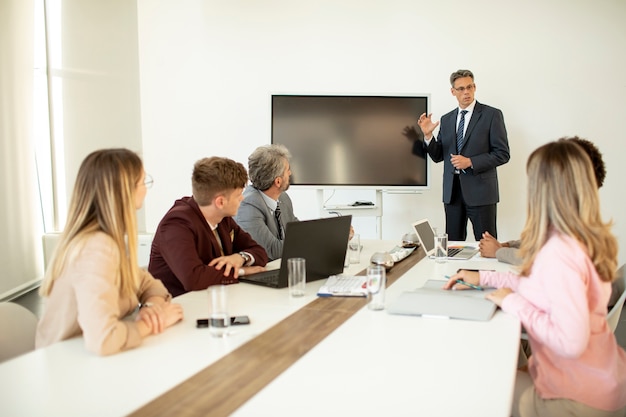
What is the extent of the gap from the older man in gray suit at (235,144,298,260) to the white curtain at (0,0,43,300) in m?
2.88

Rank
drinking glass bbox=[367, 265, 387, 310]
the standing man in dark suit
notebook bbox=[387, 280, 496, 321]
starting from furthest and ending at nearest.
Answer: the standing man in dark suit
drinking glass bbox=[367, 265, 387, 310]
notebook bbox=[387, 280, 496, 321]

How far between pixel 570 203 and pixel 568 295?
0.27m

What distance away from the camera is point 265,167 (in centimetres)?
311

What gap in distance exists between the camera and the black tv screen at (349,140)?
4805 mm

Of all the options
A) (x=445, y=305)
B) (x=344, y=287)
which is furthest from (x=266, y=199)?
(x=445, y=305)

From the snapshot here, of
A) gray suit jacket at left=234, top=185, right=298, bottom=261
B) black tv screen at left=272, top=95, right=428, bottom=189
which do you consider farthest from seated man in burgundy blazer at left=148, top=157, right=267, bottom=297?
black tv screen at left=272, top=95, right=428, bottom=189

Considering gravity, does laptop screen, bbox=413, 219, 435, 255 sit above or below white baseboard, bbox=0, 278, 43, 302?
above

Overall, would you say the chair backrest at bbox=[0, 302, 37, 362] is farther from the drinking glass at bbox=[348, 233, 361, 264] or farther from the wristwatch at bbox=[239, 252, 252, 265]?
the drinking glass at bbox=[348, 233, 361, 264]

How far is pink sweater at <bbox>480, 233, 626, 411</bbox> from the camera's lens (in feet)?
5.09

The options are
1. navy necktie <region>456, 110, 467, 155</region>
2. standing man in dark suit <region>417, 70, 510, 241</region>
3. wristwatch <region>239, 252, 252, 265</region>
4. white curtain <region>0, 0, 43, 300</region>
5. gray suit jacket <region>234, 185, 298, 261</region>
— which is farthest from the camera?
white curtain <region>0, 0, 43, 300</region>

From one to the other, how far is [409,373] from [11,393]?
91 cm

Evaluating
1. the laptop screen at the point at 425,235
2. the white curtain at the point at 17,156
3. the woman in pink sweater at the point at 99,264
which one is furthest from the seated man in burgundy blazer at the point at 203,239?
the white curtain at the point at 17,156

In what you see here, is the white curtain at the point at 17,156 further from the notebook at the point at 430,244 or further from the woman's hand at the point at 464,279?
the woman's hand at the point at 464,279

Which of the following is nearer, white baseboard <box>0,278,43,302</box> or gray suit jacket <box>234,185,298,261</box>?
gray suit jacket <box>234,185,298,261</box>
